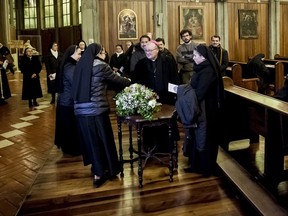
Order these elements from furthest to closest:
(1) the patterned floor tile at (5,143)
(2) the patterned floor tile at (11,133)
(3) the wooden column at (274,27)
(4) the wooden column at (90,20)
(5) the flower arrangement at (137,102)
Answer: (3) the wooden column at (274,27) → (4) the wooden column at (90,20) → (2) the patterned floor tile at (11,133) → (1) the patterned floor tile at (5,143) → (5) the flower arrangement at (137,102)

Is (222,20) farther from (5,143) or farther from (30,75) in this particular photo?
(5,143)

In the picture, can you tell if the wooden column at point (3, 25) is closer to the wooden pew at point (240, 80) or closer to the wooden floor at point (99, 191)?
the wooden pew at point (240, 80)

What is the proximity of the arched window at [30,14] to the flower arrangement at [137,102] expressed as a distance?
20.3 m

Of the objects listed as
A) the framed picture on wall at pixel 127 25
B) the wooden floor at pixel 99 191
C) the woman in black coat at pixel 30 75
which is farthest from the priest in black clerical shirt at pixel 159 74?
the framed picture on wall at pixel 127 25

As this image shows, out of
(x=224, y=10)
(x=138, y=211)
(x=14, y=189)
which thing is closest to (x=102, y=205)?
(x=138, y=211)

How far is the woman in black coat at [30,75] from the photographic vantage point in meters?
8.50

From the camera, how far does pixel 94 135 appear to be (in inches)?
148

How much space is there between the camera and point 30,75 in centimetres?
866

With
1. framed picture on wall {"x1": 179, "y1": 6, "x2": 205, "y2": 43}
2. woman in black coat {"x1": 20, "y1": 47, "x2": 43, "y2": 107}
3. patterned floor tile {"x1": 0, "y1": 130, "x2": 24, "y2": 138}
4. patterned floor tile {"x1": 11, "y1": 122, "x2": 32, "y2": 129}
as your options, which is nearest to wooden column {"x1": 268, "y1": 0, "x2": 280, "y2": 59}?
framed picture on wall {"x1": 179, "y1": 6, "x2": 205, "y2": 43}

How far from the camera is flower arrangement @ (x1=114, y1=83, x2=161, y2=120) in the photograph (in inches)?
144

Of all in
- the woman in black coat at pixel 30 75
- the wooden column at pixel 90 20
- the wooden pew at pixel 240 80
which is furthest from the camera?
the wooden column at pixel 90 20

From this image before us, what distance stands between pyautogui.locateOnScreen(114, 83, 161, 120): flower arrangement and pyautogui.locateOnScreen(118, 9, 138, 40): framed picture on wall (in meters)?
7.10

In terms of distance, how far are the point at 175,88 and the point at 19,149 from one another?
250cm

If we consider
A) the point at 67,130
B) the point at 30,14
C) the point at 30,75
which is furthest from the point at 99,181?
the point at 30,14
